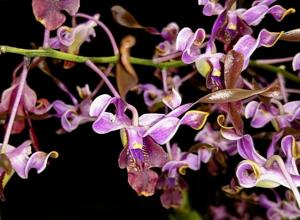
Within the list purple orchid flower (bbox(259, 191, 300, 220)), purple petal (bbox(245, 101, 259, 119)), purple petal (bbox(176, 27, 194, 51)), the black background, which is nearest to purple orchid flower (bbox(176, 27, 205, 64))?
purple petal (bbox(176, 27, 194, 51))

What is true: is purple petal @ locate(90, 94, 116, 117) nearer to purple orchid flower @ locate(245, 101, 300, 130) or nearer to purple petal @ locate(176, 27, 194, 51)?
purple petal @ locate(176, 27, 194, 51)

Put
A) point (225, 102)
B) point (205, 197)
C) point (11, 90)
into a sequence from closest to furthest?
point (225, 102) → point (11, 90) → point (205, 197)

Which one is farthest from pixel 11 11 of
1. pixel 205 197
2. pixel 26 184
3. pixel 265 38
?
pixel 265 38

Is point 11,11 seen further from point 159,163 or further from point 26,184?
point 159,163

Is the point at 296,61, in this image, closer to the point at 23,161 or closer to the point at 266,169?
the point at 266,169

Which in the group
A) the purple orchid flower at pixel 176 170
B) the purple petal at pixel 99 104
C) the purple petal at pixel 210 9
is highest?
the purple petal at pixel 210 9

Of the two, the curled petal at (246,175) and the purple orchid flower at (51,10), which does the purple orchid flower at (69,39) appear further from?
the curled petal at (246,175)

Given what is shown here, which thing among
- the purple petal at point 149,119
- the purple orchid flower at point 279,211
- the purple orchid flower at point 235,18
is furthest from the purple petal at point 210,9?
the purple orchid flower at point 279,211
